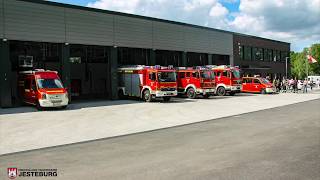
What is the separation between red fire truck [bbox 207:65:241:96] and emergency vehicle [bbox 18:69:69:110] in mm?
16353

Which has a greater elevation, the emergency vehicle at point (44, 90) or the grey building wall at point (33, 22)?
the grey building wall at point (33, 22)

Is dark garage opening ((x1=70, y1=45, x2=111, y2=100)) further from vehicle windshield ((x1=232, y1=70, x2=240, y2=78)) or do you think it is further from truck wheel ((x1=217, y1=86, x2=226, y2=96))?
vehicle windshield ((x1=232, y1=70, x2=240, y2=78))

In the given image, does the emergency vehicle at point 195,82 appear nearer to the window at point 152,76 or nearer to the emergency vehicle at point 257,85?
the window at point 152,76

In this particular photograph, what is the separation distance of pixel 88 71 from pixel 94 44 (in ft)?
33.9

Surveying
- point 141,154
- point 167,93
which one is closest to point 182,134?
point 141,154

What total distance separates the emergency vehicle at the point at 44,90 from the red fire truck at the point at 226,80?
16353 millimetres

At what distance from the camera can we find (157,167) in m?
7.16

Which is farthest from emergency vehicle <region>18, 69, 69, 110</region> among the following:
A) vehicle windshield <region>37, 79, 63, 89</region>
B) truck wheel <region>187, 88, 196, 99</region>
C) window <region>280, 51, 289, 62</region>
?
window <region>280, 51, 289, 62</region>

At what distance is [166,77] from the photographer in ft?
86.8

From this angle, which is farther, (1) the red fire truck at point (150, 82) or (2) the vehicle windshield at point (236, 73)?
(2) the vehicle windshield at point (236, 73)

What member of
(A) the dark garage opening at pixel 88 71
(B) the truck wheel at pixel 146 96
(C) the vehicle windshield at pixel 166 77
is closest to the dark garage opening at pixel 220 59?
(A) the dark garage opening at pixel 88 71

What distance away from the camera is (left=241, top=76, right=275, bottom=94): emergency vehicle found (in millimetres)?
36422

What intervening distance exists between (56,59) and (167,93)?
13864 mm

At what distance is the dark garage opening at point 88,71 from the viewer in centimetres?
3653
